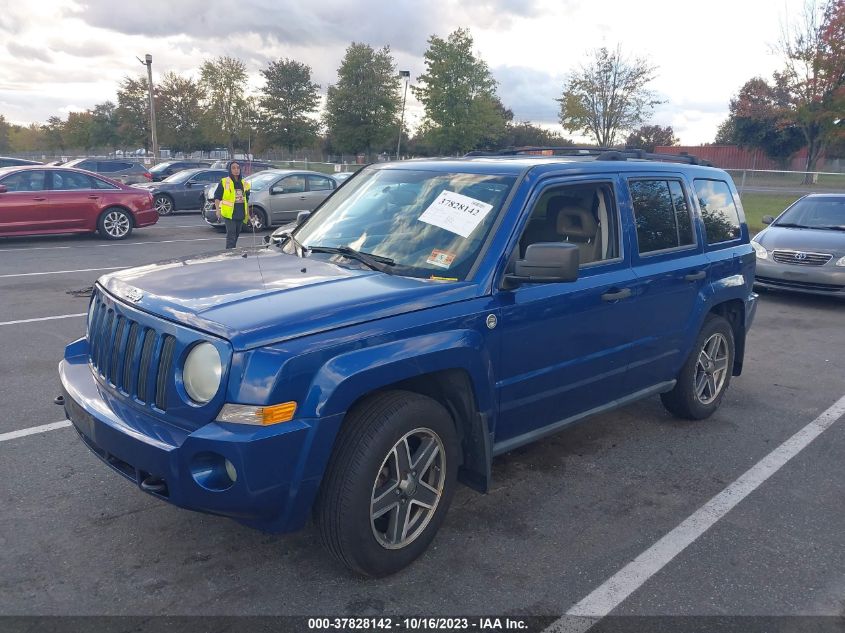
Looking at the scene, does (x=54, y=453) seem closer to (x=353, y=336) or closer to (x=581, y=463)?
(x=353, y=336)

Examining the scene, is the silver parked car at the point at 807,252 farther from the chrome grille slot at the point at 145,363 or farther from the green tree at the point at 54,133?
the green tree at the point at 54,133

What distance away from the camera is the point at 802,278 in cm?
970

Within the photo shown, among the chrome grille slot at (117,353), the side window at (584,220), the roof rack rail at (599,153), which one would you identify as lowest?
the chrome grille slot at (117,353)

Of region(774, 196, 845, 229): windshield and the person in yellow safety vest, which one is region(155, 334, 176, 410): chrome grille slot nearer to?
the person in yellow safety vest

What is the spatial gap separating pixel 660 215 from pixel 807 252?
20.4 feet

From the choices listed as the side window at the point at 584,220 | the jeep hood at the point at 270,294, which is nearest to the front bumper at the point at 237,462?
the jeep hood at the point at 270,294

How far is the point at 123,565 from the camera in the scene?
3303mm

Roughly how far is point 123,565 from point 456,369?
1.80m

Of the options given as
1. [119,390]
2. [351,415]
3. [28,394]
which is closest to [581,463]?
[351,415]

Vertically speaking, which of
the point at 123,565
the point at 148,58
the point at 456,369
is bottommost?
the point at 123,565

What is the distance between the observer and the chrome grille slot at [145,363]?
302cm

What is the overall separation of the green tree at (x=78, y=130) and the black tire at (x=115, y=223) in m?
54.9

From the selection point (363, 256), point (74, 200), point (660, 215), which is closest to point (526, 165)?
point (363, 256)

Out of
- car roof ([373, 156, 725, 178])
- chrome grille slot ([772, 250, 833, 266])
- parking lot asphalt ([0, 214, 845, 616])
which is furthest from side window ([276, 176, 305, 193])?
car roof ([373, 156, 725, 178])
